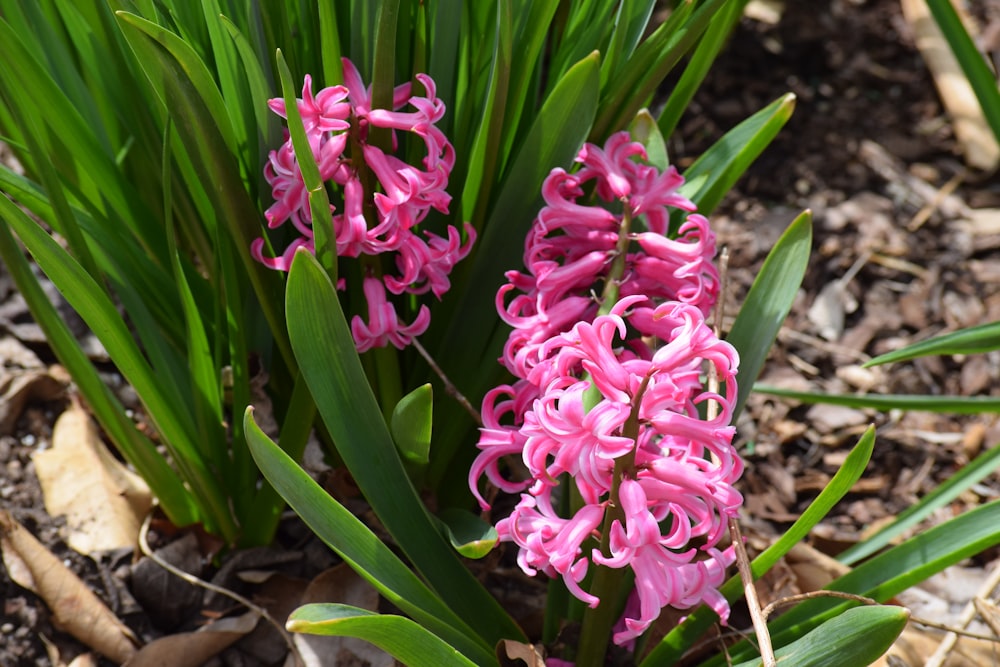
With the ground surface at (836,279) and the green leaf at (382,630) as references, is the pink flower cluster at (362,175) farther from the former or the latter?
the ground surface at (836,279)

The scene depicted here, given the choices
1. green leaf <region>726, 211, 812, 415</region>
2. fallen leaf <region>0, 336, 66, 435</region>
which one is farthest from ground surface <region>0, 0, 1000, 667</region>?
green leaf <region>726, 211, 812, 415</region>

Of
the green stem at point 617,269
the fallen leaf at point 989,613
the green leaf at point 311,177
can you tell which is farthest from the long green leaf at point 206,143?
the fallen leaf at point 989,613

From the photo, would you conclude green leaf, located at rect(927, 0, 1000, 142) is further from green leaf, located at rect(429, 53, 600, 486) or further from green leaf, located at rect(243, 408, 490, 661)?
green leaf, located at rect(243, 408, 490, 661)

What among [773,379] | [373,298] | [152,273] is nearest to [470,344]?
[373,298]

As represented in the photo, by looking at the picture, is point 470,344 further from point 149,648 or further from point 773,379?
point 773,379

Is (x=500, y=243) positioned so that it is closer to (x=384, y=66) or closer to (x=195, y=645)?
(x=384, y=66)

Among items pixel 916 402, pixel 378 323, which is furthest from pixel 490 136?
pixel 916 402
